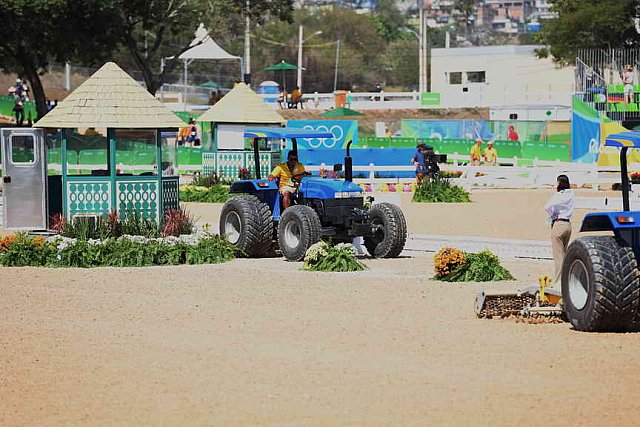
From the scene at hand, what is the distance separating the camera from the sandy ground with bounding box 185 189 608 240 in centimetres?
2464

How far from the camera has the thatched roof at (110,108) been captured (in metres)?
22.1

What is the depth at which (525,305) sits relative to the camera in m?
13.9

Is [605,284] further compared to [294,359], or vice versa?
[605,284]

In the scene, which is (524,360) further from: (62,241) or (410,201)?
(410,201)

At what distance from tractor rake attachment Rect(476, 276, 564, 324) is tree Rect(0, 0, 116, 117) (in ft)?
124

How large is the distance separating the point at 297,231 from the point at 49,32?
33.3 metres

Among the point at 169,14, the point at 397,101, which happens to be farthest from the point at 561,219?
the point at 397,101

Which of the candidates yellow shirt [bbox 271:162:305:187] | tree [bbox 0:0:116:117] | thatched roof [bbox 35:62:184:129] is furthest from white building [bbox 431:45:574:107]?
yellow shirt [bbox 271:162:305:187]

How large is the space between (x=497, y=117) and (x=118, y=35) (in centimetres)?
→ 2164

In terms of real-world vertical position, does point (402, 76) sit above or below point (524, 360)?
above

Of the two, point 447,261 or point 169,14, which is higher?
point 169,14

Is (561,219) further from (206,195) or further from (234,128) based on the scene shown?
(234,128)

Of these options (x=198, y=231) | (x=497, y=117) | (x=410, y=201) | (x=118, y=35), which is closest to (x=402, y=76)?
(x=497, y=117)

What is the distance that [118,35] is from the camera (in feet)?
178
